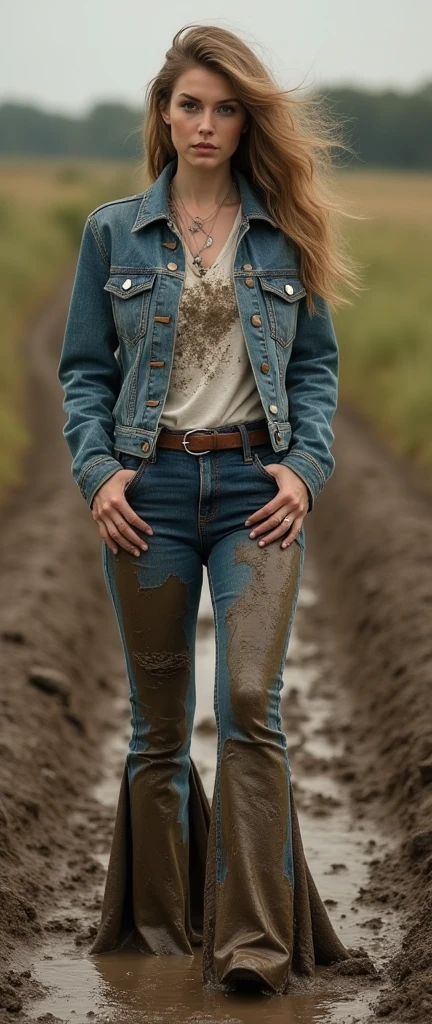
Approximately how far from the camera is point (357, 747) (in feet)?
20.9

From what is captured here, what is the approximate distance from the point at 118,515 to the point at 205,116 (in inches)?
37.8

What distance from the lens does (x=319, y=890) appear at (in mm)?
4746

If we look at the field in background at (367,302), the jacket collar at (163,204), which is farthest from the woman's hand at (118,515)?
the field in background at (367,302)

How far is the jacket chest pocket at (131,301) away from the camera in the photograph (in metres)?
3.59

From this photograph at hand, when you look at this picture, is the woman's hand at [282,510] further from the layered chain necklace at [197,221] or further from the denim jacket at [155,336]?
the layered chain necklace at [197,221]

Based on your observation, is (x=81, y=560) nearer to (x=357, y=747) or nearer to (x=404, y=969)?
(x=357, y=747)

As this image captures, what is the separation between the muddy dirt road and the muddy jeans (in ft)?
0.47

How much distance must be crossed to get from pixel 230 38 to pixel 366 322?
16631 mm

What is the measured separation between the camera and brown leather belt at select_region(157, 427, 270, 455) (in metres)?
3.56

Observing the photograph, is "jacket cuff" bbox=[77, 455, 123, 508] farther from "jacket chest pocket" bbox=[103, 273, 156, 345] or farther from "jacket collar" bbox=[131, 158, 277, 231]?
"jacket collar" bbox=[131, 158, 277, 231]

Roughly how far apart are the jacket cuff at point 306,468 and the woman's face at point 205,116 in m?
0.73

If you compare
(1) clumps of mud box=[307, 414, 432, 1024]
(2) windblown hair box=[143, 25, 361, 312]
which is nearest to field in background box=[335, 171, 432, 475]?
(2) windblown hair box=[143, 25, 361, 312]

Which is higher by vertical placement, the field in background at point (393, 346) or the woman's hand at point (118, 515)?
the field in background at point (393, 346)

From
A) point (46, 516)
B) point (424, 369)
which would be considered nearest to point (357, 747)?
point (46, 516)
